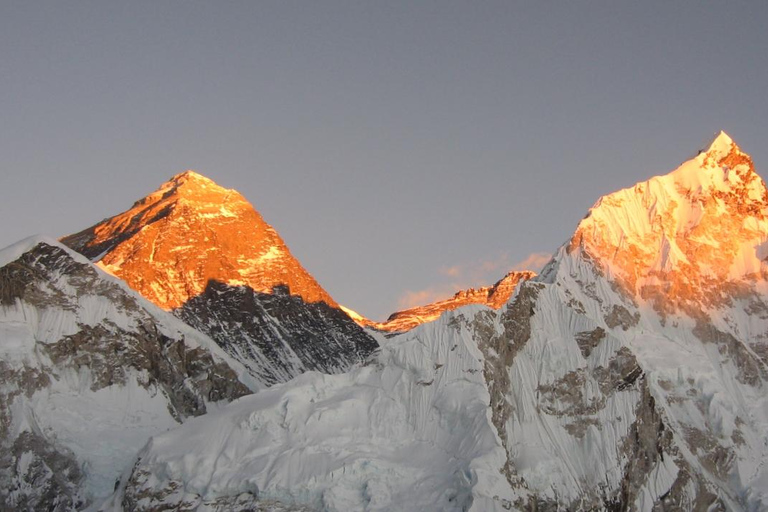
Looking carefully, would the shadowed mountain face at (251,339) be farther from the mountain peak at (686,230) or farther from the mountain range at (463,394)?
the mountain peak at (686,230)

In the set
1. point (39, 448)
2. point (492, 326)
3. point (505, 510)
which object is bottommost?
point (505, 510)

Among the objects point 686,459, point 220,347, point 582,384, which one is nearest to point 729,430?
point 686,459

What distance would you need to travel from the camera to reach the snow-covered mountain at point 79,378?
449ft

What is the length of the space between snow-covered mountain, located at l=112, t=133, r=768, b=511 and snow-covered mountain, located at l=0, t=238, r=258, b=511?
12867 mm

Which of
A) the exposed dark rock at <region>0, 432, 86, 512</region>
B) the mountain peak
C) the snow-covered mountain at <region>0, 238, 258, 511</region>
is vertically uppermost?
the mountain peak

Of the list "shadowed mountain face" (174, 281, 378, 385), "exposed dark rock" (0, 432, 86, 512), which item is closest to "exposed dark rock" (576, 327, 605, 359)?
"shadowed mountain face" (174, 281, 378, 385)

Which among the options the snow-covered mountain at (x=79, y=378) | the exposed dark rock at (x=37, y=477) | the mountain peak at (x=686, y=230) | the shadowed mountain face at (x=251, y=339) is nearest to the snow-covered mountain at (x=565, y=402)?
the mountain peak at (x=686, y=230)

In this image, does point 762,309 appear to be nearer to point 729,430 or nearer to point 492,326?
point 729,430

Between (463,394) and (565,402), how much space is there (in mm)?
16062

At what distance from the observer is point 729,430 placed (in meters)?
156

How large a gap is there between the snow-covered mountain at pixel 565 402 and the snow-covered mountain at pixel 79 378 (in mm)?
12867

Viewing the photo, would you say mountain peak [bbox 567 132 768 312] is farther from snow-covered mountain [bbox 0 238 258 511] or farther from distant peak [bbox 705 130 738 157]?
snow-covered mountain [bbox 0 238 258 511]

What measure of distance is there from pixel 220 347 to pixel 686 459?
66.0 m

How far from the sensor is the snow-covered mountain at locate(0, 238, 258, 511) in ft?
449
